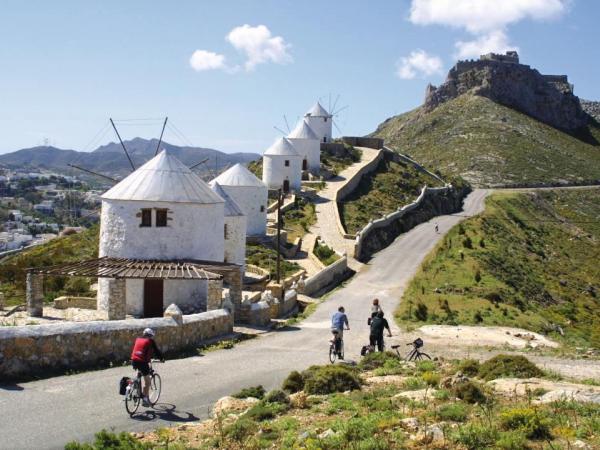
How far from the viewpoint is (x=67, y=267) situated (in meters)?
24.5

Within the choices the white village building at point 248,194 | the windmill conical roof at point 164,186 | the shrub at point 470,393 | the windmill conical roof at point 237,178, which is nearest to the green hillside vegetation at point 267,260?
A: the white village building at point 248,194

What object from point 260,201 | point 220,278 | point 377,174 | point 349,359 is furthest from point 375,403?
point 377,174

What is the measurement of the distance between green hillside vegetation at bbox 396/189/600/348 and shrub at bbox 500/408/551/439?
Answer: 57.9ft

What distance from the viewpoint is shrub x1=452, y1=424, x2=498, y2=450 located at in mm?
9781

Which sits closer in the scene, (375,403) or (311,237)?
(375,403)

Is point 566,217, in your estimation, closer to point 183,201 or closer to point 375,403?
point 183,201

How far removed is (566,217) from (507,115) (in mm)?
41405

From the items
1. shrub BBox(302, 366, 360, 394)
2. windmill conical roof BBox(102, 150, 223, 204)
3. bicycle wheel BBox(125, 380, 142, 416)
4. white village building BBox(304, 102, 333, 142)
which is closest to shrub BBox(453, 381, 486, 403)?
shrub BBox(302, 366, 360, 394)

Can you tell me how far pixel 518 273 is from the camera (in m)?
47.7

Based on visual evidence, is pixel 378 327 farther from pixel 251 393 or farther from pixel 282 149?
pixel 282 149

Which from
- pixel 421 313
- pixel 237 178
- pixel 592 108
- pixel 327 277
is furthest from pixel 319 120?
pixel 592 108

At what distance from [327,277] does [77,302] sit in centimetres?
1475

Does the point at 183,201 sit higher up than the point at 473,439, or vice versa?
the point at 183,201

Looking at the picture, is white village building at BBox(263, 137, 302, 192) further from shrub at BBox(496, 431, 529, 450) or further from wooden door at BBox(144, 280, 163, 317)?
shrub at BBox(496, 431, 529, 450)
